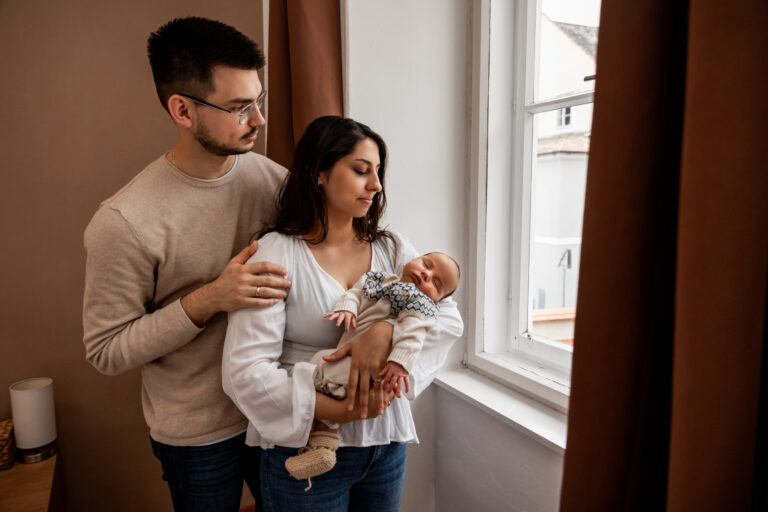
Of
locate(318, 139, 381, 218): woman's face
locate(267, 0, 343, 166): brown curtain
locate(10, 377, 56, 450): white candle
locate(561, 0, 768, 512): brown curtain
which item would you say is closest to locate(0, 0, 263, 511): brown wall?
locate(10, 377, 56, 450): white candle

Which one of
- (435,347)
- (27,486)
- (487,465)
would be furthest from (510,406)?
(27,486)

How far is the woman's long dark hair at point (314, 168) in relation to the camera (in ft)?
4.05

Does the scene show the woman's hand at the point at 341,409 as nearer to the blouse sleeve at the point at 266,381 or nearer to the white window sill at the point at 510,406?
the blouse sleeve at the point at 266,381

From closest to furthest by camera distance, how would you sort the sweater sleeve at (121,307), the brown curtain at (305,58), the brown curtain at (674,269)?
the brown curtain at (674,269) < the sweater sleeve at (121,307) < the brown curtain at (305,58)

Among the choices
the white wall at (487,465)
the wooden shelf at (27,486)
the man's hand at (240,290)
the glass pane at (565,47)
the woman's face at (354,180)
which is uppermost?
the glass pane at (565,47)

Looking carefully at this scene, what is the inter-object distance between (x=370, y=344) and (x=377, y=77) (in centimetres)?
106

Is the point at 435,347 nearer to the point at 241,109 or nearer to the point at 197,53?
the point at 241,109

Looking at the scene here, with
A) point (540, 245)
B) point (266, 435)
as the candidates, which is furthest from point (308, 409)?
point (540, 245)

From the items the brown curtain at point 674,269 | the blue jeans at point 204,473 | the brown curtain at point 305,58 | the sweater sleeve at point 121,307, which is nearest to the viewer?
the brown curtain at point 674,269

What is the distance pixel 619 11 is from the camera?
690 mm

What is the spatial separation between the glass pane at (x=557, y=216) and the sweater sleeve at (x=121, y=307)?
46.4 inches

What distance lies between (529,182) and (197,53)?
1179 mm

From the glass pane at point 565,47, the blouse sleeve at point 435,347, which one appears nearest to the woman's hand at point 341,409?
the blouse sleeve at point 435,347

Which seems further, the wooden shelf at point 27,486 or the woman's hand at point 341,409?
the wooden shelf at point 27,486
